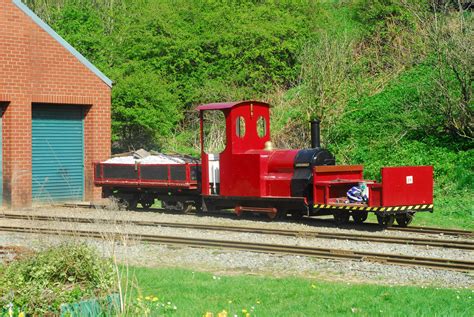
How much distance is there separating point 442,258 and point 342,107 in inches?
670

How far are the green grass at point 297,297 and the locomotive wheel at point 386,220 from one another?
6.83m

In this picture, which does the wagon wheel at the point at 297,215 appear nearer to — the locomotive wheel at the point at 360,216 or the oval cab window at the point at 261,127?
the locomotive wheel at the point at 360,216

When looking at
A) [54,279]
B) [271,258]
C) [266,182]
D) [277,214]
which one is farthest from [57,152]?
[54,279]

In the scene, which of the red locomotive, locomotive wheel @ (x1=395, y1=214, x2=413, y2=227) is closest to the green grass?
the red locomotive

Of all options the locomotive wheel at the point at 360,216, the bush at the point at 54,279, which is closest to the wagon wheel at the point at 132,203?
the locomotive wheel at the point at 360,216

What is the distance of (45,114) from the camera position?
2595cm

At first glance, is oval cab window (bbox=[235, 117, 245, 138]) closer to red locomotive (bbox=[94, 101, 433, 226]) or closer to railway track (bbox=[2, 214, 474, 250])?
red locomotive (bbox=[94, 101, 433, 226])

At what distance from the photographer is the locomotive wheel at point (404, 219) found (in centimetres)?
1770

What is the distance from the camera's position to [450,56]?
82.8 ft

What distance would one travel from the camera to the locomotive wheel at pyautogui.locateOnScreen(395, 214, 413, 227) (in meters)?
17.7

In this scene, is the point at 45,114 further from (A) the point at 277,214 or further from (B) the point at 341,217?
(B) the point at 341,217

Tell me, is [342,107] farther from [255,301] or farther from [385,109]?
[255,301]

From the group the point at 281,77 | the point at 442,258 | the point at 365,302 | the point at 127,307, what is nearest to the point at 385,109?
the point at 281,77

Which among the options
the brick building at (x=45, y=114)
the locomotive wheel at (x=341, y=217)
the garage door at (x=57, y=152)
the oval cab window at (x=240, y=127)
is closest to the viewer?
the locomotive wheel at (x=341, y=217)
